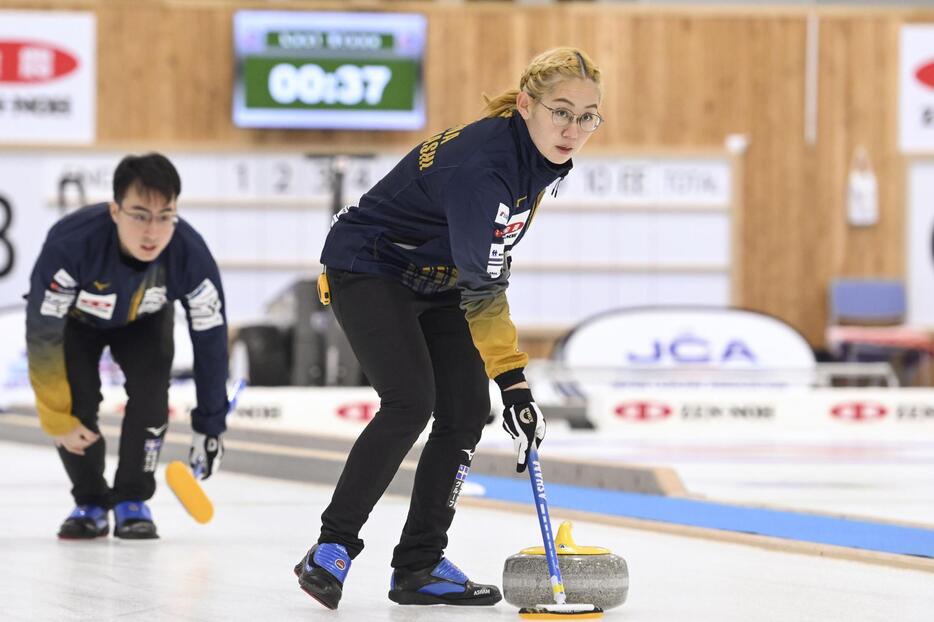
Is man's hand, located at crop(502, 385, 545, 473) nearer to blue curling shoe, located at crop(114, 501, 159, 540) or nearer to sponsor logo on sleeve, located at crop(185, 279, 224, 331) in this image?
sponsor logo on sleeve, located at crop(185, 279, 224, 331)

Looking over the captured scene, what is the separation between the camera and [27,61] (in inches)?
474

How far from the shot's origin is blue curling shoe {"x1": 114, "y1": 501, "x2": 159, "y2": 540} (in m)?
4.18

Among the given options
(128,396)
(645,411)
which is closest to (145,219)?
(128,396)

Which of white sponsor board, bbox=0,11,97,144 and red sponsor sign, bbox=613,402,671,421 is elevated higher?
white sponsor board, bbox=0,11,97,144

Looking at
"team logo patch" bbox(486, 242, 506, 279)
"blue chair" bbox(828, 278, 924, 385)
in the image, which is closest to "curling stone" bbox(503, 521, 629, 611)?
"team logo patch" bbox(486, 242, 506, 279)

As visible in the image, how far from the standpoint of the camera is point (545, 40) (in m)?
12.3

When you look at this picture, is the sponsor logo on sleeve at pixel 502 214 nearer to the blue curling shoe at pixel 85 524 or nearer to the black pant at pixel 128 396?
the black pant at pixel 128 396

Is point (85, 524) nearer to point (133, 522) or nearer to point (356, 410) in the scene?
point (133, 522)

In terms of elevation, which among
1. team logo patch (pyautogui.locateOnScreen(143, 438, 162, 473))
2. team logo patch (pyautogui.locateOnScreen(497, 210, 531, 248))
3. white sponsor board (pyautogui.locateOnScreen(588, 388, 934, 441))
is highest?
team logo patch (pyautogui.locateOnScreen(497, 210, 531, 248))

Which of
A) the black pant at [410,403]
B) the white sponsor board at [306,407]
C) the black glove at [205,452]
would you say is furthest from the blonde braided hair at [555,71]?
the white sponsor board at [306,407]

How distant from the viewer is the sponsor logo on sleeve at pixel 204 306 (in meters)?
4.02

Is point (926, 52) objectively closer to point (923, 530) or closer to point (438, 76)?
point (438, 76)

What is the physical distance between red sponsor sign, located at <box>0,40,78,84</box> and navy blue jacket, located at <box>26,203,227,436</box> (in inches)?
334

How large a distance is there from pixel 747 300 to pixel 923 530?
842 centimetres
